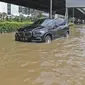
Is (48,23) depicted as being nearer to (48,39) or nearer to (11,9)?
(48,39)

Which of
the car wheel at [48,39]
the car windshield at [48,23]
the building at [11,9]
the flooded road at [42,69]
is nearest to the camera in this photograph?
the flooded road at [42,69]

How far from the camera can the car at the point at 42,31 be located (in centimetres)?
1645

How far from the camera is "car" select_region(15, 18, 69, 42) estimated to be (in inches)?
648

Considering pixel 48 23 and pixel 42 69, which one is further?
pixel 48 23

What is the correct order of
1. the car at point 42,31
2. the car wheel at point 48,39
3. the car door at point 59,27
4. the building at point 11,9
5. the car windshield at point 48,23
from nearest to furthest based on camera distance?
the car at point 42,31, the car wheel at point 48,39, the car windshield at point 48,23, the car door at point 59,27, the building at point 11,9

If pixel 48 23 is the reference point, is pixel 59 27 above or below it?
below

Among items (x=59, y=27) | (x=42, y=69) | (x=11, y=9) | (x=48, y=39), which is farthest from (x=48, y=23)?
(x=11, y=9)

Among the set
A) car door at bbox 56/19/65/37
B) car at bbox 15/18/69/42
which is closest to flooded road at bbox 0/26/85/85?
car at bbox 15/18/69/42

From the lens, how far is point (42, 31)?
16.6 meters

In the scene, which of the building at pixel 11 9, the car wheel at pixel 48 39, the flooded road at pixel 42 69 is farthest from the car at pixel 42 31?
the building at pixel 11 9

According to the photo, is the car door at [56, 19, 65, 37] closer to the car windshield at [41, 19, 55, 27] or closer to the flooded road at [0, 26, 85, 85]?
the car windshield at [41, 19, 55, 27]

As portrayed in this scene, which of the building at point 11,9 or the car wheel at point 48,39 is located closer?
the car wheel at point 48,39

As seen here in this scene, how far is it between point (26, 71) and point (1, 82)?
1467 millimetres

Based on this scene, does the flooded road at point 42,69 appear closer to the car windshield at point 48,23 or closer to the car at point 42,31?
the car at point 42,31
